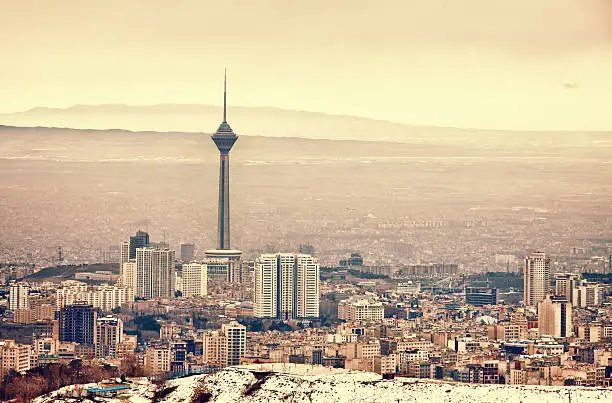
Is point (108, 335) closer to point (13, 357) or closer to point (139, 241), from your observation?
point (13, 357)

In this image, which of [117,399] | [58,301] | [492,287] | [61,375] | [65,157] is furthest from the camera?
[65,157]

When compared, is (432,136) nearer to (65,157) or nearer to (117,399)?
(65,157)

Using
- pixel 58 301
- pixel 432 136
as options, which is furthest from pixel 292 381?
pixel 432 136

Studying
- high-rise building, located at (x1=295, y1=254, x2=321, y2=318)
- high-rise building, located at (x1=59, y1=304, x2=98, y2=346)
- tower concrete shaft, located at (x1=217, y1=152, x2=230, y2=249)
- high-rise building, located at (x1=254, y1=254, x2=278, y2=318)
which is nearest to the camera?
high-rise building, located at (x1=59, y1=304, x2=98, y2=346)

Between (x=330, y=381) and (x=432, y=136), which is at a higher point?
(x=432, y=136)

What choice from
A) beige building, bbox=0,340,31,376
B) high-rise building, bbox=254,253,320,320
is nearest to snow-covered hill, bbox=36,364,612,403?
beige building, bbox=0,340,31,376

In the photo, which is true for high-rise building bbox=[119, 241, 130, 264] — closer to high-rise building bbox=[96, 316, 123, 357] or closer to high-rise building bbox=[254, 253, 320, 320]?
high-rise building bbox=[254, 253, 320, 320]

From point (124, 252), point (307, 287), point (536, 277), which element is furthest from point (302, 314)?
point (124, 252)

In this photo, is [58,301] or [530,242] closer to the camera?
[58,301]

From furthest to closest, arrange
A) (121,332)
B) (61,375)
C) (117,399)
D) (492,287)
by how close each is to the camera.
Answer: (492,287), (121,332), (61,375), (117,399)
